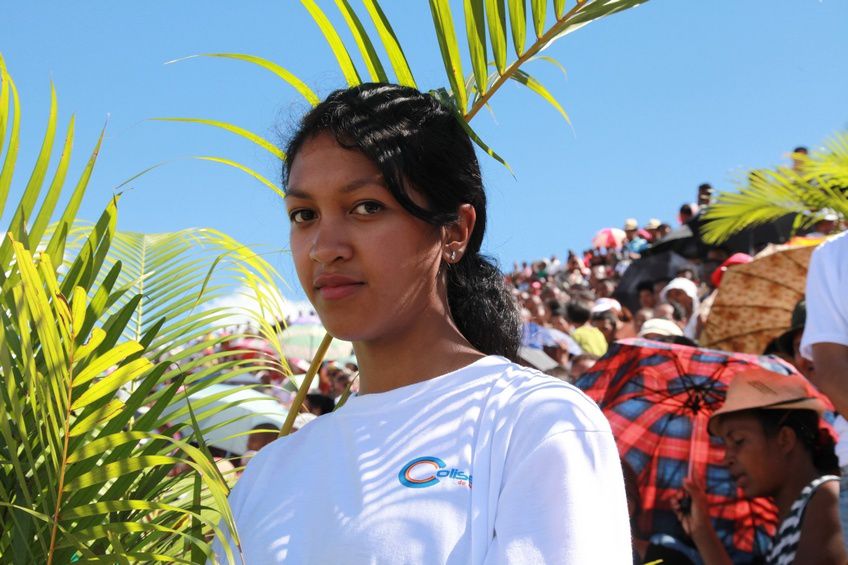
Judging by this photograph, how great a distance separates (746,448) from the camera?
3.97 m

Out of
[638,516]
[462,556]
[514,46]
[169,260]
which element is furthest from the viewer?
[638,516]

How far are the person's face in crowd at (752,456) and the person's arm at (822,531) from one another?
16.1 inches

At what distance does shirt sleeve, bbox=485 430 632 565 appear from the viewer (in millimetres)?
1286

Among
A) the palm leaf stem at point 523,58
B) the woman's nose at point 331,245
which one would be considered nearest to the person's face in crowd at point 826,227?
the palm leaf stem at point 523,58

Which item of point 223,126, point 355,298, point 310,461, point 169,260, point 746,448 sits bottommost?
point 746,448

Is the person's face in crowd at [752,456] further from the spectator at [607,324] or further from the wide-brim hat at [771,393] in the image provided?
the spectator at [607,324]

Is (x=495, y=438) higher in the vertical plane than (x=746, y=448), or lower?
higher

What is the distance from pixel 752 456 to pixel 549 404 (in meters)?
2.74

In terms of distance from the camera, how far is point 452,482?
1.43 metres

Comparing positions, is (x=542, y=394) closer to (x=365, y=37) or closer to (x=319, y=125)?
(x=319, y=125)

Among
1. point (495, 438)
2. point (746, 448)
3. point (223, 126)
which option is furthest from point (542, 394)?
point (746, 448)

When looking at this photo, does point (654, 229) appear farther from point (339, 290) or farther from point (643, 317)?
point (339, 290)

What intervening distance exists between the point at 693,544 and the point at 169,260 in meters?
2.41

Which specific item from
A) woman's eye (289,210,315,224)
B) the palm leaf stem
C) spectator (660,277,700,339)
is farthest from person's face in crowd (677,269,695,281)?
woman's eye (289,210,315,224)
